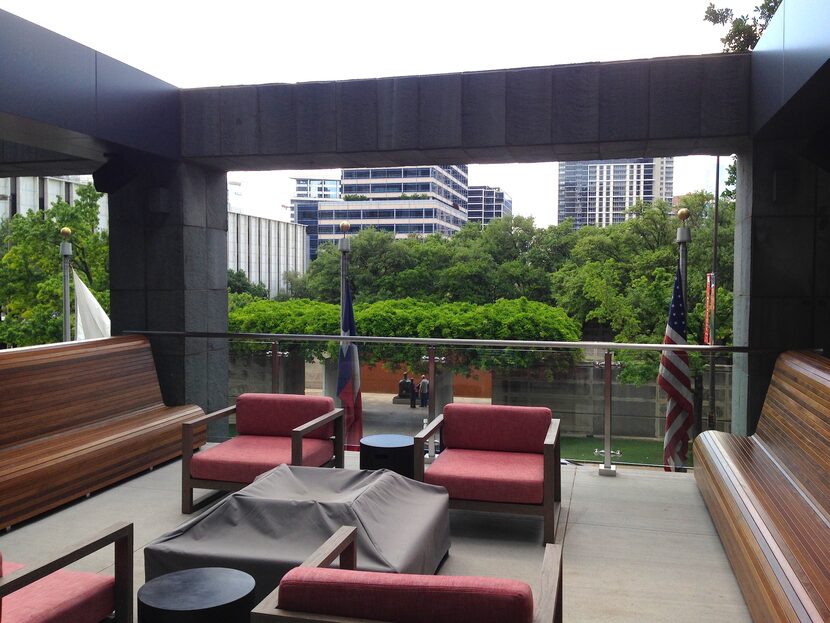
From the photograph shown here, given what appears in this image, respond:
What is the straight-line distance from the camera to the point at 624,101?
20.5 ft

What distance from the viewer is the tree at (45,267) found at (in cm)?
3027

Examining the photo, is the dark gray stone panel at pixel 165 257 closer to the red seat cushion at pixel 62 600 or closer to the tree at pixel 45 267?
the red seat cushion at pixel 62 600

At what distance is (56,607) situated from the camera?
2762 millimetres

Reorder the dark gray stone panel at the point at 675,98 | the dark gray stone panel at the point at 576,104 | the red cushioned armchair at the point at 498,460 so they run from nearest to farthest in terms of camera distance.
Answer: the red cushioned armchair at the point at 498,460, the dark gray stone panel at the point at 675,98, the dark gray stone panel at the point at 576,104

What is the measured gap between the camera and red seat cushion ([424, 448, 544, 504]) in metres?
4.63

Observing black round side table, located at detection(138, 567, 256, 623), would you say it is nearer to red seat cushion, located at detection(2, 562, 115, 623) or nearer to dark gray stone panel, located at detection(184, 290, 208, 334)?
red seat cushion, located at detection(2, 562, 115, 623)

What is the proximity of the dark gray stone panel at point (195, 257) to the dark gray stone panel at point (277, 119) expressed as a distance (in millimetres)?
1182

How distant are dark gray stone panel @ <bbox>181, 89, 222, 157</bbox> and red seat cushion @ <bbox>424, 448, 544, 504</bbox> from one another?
3.98 m

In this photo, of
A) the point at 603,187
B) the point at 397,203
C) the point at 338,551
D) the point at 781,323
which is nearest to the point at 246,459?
the point at 338,551

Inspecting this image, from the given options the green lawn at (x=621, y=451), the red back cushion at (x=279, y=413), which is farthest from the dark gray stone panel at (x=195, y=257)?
the green lawn at (x=621, y=451)

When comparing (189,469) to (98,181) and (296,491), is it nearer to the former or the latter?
(296,491)

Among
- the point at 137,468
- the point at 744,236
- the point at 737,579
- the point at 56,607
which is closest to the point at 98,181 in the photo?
the point at 137,468

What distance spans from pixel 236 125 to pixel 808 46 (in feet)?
16.0

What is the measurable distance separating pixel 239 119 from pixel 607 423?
4287 mm
